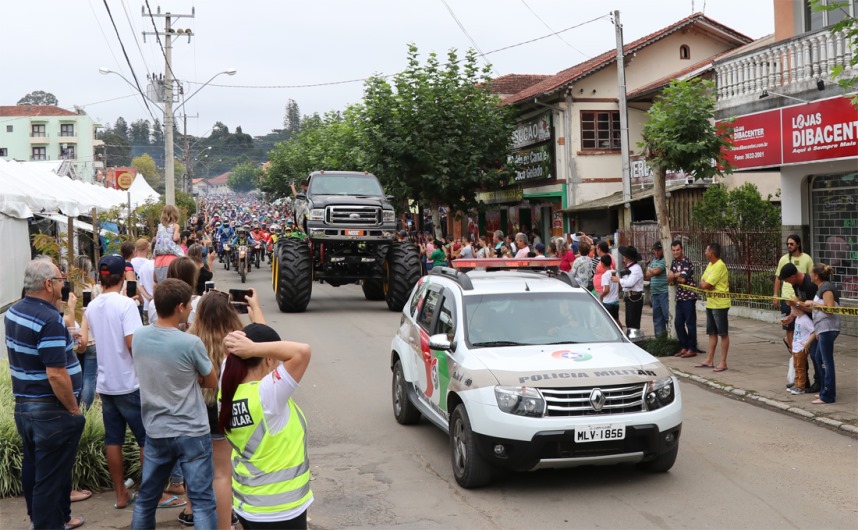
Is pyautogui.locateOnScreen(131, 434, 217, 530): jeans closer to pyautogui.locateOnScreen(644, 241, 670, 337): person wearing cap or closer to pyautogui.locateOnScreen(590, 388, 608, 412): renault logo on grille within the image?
pyautogui.locateOnScreen(590, 388, 608, 412): renault logo on grille

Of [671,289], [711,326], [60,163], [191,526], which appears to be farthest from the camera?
[60,163]

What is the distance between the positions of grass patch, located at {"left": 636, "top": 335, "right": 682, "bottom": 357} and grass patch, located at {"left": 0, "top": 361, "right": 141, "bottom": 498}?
29.6 feet

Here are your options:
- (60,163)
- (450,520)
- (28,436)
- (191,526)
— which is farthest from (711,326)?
(60,163)

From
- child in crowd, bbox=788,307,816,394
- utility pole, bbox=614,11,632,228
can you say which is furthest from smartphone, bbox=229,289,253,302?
utility pole, bbox=614,11,632,228

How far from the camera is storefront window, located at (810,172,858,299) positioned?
15.5 metres

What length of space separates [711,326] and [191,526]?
857cm

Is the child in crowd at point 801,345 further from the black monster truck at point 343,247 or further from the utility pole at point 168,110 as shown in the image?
the utility pole at point 168,110

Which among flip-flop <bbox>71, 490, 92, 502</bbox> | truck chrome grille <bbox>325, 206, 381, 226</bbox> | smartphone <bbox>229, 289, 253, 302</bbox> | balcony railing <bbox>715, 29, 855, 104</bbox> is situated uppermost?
balcony railing <bbox>715, 29, 855, 104</bbox>

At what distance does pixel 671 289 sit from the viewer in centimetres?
1487

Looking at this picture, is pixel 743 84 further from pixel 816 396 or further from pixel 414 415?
pixel 414 415

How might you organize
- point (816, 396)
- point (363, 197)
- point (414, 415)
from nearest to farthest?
point (414, 415) < point (816, 396) < point (363, 197)

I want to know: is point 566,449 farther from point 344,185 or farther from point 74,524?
point 344,185

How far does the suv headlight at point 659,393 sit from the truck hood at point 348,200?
518 inches

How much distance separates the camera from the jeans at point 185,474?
5.20 metres
